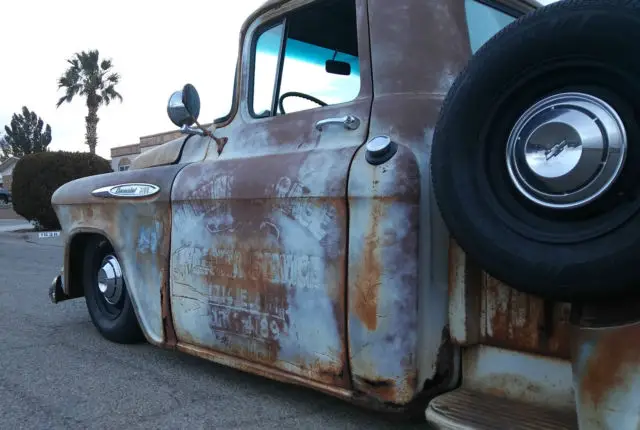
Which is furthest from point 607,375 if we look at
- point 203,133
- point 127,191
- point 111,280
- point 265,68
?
point 111,280

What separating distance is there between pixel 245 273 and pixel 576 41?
177 centimetres

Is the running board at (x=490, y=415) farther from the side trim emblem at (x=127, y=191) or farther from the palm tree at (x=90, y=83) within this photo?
the palm tree at (x=90, y=83)

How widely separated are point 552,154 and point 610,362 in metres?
0.65

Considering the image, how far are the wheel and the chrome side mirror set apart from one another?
117 cm

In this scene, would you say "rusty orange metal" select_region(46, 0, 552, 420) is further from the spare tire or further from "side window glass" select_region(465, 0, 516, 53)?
the spare tire

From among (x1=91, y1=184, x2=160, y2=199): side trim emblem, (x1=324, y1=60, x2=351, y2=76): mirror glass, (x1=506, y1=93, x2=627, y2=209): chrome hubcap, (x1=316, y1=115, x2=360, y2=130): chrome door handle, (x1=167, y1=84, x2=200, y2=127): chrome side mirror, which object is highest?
(x1=324, y1=60, x2=351, y2=76): mirror glass

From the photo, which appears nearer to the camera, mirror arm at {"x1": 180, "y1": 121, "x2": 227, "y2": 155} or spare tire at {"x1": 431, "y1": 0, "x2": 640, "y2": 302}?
spare tire at {"x1": 431, "y1": 0, "x2": 640, "y2": 302}

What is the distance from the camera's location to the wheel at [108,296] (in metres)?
3.99

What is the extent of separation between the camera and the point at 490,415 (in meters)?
2.04

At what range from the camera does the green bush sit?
629 inches

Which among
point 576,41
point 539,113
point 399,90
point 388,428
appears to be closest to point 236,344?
point 388,428

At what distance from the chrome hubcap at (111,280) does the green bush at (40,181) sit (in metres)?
13.0

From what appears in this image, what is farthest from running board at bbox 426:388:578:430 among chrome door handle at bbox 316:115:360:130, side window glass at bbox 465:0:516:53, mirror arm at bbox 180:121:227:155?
mirror arm at bbox 180:121:227:155

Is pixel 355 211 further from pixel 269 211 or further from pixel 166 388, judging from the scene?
pixel 166 388
